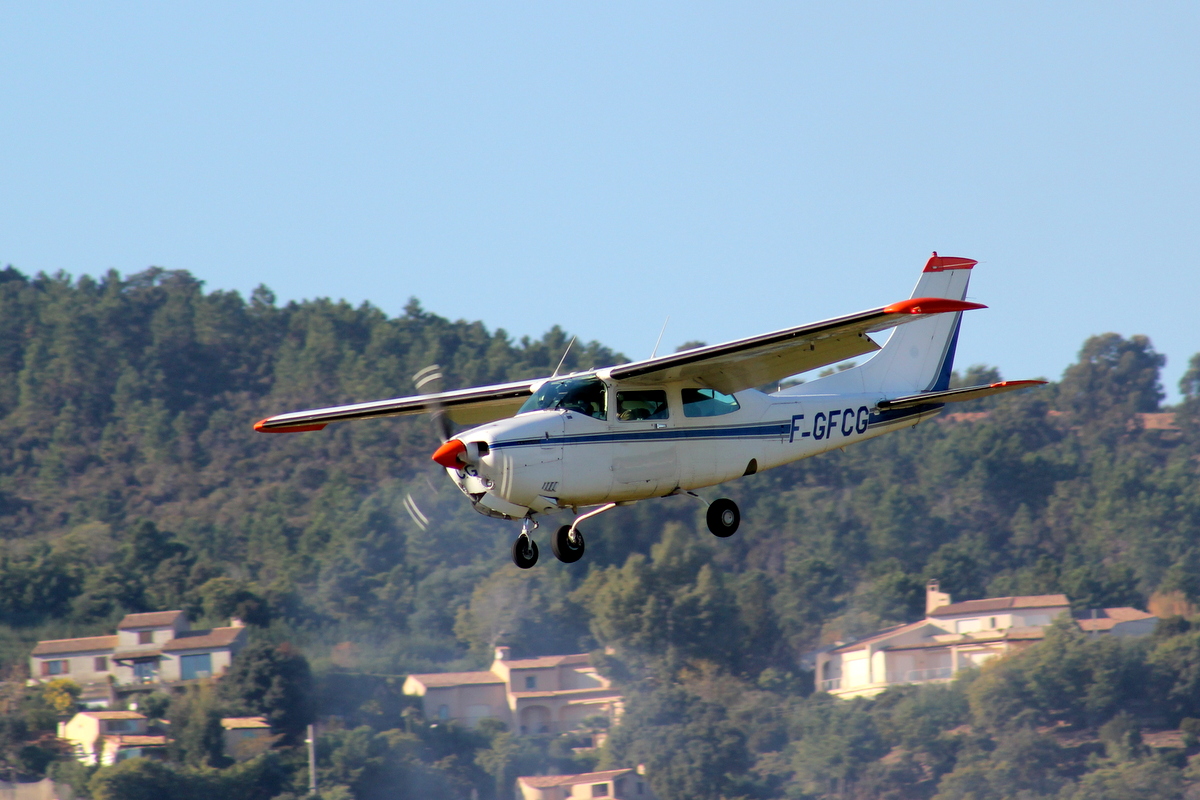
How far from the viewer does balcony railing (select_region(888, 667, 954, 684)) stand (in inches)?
3388

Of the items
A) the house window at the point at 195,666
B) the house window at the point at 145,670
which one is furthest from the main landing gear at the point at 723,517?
the house window at the point at 145,670

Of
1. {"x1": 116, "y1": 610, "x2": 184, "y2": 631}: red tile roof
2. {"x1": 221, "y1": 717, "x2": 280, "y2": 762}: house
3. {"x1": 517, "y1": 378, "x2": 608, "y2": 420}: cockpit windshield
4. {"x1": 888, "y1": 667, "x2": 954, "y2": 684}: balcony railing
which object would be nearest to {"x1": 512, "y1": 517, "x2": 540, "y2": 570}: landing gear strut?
{"x1": 517, "y1": 378, "x2": 608, "y2": 420}: cockpit windshield

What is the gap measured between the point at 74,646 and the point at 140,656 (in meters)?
3.74

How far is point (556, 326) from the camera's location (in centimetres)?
13400

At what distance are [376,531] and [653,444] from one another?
83.5 metres

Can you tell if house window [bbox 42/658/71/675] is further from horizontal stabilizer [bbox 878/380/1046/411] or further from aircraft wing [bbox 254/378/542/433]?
horizontal stabilizer [bbox 878/380/1046/411]

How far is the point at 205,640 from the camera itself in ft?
→ 261

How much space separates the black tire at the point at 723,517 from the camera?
19.2m

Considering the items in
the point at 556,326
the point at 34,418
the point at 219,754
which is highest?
the point at 556,326

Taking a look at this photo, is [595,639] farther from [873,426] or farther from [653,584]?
[873,426]

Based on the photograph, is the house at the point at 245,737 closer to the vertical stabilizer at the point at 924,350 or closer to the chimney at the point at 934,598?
the chimney at the point at 934,598

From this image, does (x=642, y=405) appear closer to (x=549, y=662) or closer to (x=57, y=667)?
(x=57, y=667)

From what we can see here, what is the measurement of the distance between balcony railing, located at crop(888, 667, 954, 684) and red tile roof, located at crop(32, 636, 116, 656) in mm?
44266

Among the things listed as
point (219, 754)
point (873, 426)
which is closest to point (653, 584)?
point (219, 754)
